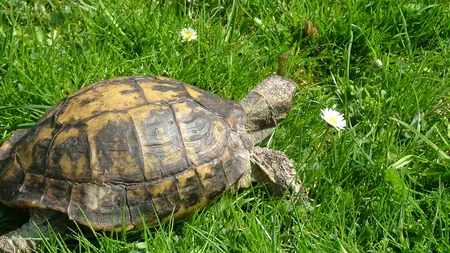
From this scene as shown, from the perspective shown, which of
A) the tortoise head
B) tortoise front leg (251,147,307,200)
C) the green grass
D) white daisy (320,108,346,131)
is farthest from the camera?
the tortoise head

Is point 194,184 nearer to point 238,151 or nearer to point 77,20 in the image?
point 238,151

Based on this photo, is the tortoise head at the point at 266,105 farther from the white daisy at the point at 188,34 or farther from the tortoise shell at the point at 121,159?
the white daisy at the point at 188,34

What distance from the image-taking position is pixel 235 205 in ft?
12.1

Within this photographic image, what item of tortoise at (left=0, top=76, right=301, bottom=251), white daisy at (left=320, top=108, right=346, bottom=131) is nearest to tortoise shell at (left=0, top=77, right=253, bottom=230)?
tortoise at (left=0, top=76, right=301, bottom=251)

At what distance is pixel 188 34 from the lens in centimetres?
467

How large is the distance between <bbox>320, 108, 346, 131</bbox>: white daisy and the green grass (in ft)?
0.25

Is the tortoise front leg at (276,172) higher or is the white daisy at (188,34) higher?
the white daisy at (188,34)

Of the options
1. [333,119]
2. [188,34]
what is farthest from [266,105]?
[188,34]

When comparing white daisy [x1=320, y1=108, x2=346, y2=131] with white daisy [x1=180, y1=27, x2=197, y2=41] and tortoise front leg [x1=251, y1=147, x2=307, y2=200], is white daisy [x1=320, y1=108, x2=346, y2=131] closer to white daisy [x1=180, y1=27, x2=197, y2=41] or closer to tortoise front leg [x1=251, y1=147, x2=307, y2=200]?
tortoise front leg [x1=251, y1=147, x2=307, y2=200]

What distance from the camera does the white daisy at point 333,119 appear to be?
3.93 m

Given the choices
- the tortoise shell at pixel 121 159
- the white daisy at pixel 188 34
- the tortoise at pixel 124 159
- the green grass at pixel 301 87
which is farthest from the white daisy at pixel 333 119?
the white daisy at pixel 188 34

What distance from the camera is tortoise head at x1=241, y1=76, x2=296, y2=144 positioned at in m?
4.12

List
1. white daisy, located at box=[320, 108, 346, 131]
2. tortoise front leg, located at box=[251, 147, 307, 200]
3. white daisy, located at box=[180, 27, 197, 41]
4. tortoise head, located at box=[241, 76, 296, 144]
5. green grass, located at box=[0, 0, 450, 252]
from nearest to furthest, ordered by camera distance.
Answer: green grass, located at box=[0, 0, 450, 252], tortoise front leg, located at box=[251, 147, 307, 200], white daisy, located at box=[320, 108, 346, 131], tortoise head, located at box=[241, 76, 296, 144], white daisy, located at box=[180, 27, 197, 41]

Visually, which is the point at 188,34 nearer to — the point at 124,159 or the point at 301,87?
the point at 301,87
